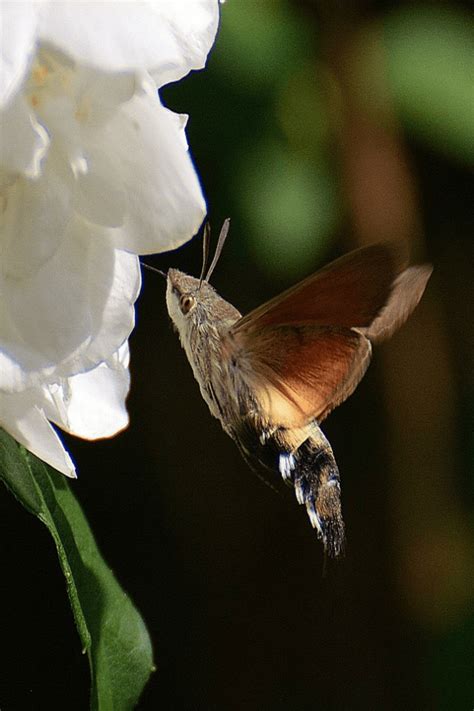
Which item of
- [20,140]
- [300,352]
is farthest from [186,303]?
[20,140]

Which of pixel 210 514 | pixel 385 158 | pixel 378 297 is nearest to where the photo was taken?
pixel 378 297

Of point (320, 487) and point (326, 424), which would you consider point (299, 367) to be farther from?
point (326, 424)

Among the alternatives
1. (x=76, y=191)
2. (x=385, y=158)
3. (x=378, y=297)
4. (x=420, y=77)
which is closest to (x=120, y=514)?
(x=385, y=158)

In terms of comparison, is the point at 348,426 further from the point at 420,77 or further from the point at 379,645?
the point at 420,77

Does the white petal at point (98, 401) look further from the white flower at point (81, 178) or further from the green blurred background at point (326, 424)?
the green blurred background at point (326, 424)

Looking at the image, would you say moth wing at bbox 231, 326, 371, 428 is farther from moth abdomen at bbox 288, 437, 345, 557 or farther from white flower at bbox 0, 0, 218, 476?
white flower at bbox 0, 0, 218, 476
